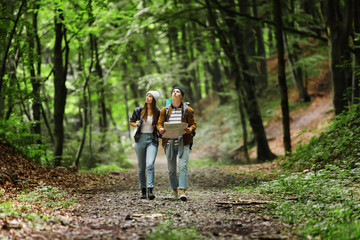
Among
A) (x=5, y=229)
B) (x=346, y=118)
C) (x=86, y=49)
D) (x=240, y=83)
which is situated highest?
(x=86, y=49)

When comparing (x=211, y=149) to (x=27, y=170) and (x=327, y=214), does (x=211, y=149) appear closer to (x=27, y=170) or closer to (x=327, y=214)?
(x=27, y=170)

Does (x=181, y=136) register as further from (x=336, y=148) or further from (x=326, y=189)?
(x=336, y=148)

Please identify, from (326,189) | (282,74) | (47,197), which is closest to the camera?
(326,189)

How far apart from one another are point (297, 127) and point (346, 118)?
11.7m

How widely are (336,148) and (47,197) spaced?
7126 mm

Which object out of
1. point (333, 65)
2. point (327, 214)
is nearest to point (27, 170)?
point (327, 214)

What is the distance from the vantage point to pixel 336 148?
9734 mm

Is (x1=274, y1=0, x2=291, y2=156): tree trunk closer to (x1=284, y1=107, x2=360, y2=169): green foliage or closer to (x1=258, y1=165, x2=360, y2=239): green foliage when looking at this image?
(x1=284, y1=107, x2=360, y2=169): green foliage

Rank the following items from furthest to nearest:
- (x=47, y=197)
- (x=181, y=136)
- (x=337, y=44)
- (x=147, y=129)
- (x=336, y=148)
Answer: (x=337, y=44)
(x=336, y=148)
(x=147, y=129)
(x=181, y=136)
(x=47, y=197)

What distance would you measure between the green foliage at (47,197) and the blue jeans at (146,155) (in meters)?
1.54

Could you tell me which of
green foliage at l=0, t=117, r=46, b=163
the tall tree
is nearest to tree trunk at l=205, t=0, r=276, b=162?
the tall tree

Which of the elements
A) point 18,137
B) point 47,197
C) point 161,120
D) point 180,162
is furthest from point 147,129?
point 18,137

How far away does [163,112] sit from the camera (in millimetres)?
7535

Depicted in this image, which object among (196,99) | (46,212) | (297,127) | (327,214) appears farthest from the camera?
(196,99)
